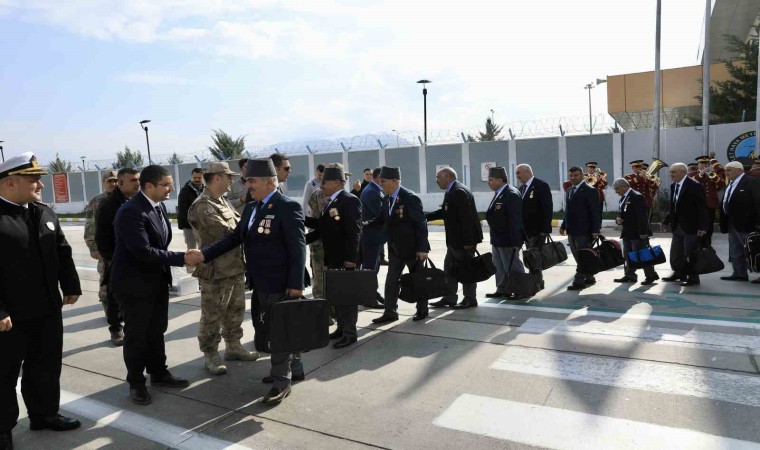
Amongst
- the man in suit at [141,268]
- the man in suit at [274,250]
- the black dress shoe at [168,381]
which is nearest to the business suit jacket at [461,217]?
the man in suit at [274,250]

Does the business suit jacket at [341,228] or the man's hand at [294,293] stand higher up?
the business suit jacket at [341,228]

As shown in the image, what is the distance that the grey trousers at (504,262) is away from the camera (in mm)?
7656

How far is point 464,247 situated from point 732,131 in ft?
54.0

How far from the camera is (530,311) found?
7.09 m

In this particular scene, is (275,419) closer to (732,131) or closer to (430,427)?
(430,427)

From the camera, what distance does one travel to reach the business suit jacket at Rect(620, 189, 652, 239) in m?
8.39

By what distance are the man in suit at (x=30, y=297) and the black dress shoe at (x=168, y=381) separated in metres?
0.83

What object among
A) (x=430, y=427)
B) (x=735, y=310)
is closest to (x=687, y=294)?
(x=735, y=310)

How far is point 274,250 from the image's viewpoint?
4500 mm

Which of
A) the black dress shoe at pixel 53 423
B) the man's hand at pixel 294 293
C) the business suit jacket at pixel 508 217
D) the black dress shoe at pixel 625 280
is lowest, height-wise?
the black dress shoe at pixel 625 280

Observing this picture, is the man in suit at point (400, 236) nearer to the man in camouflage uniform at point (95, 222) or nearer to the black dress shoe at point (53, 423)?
the man in camouflage uniform at point (95, 222)

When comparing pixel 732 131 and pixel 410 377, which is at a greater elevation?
pixel 732 131

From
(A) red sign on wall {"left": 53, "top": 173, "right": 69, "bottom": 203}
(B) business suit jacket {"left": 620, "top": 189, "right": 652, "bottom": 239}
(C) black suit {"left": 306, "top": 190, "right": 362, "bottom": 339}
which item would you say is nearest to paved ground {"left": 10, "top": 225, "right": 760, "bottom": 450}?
(C) black suit {"left": 306, "top": 190, "right": 362, "bottom": 339}

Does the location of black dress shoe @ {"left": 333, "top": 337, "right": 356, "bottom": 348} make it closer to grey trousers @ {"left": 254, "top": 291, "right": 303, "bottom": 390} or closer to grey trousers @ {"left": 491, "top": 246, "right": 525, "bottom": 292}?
grey trousers @ {"left": 254, "top": 291, "right": 303, "bottom": 390}
